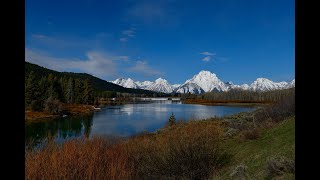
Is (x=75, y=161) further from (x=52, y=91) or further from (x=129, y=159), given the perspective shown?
(x=52, y=91)

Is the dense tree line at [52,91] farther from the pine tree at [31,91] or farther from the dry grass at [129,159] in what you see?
the dry grass at [129,159]

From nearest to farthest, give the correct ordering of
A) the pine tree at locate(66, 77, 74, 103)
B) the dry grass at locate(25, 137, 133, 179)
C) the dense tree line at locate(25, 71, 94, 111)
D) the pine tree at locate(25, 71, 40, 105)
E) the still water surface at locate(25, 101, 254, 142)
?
the dry grass at locate(25, 137, 133, 179), the still water surface at locate(25, 101, 254, 142), the dense tree line at locate(25, 71, 94, 111), the pine tree at locate(25, 71, 40, 105), the pine tree at locate(66, 77, 74, 103)

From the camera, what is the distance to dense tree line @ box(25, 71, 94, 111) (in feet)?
242

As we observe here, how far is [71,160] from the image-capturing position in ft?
32.2

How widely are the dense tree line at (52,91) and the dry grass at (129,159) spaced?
62.9 meters

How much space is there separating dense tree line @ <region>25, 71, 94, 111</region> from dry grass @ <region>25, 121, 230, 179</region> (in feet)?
206

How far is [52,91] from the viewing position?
88625 millimetres

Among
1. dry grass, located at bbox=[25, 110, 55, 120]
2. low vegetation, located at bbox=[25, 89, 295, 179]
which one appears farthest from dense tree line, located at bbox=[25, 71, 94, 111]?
low vegetation, located at bbox=[25, 89, 295, 179]

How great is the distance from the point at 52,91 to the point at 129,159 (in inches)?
3184

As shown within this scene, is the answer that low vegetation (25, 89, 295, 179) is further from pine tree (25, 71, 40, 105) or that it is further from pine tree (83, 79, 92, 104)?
pine tree (83, 79, 92, 104)
